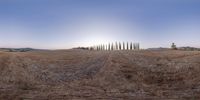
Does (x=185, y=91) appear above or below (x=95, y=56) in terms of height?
below

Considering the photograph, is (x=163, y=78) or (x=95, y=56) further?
(x=95, y=56)

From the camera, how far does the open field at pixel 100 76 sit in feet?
77.4

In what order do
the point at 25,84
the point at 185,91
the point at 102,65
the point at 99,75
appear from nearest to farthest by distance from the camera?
Answer: the point at 185,91 → the point at 25,84 → the point at 99,75 → the point at 102,65

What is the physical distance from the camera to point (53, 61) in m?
31.7

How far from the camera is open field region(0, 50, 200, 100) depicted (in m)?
23.6

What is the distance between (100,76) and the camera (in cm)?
2772

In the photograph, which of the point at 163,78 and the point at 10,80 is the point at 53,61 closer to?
the point at 10,80

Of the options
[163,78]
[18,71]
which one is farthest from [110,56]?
[18,71]

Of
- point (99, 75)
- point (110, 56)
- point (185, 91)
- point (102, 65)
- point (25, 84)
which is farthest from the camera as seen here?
point (110, 56)

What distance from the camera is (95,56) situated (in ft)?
109

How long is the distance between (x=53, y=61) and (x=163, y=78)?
31.8 feet

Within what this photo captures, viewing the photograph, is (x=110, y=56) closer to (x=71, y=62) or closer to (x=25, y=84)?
(x=71, y=62)

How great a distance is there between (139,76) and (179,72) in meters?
3.31

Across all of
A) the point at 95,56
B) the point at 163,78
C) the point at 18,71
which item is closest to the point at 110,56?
the point at 95,56
